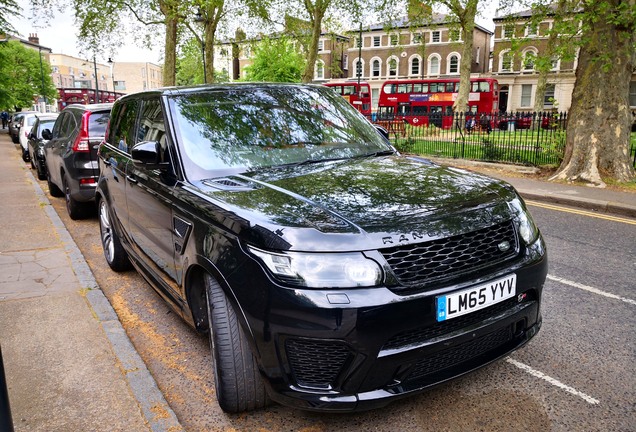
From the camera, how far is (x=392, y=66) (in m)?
64.9

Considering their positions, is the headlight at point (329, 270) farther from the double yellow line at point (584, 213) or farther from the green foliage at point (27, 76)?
the green foliage at point (27, 76)

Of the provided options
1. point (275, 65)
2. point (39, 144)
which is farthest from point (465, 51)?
point (39, 144)

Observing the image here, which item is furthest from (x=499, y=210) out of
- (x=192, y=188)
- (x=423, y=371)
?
(x=192, y=188)

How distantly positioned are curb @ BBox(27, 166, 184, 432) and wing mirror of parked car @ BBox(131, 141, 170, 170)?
130 centimetres

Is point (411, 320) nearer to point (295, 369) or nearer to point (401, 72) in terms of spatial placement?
point (295, 369)

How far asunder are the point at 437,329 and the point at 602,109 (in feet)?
35.3

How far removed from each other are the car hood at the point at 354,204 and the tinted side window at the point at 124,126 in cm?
180

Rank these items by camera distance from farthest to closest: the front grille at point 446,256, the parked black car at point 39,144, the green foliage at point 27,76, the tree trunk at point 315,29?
1. the green foliage at point 27,76
2. the tree trunk at point 315,29
3. the parked black car at point 39,144
4. the front grille at point 446,256

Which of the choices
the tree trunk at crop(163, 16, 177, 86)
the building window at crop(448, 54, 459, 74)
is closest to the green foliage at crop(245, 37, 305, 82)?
the building window at crop(448, 54, 459, 74)

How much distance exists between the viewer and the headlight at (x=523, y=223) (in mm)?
2855

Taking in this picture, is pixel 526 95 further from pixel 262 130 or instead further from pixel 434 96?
pixel 262 130

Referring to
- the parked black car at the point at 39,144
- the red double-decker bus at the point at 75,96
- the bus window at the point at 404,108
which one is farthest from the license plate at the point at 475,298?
the red double-decker bus at the point at 75,96

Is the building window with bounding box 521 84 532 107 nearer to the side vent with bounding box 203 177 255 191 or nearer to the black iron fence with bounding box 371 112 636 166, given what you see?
the black iron fence with bounding box 371 112 636 166

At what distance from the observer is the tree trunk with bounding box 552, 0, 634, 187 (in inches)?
421
